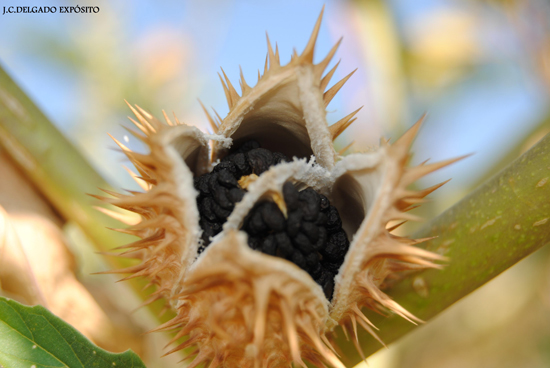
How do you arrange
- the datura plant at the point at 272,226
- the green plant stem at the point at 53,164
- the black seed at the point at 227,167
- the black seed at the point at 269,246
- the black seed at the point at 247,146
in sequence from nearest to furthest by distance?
the datura plant at the point at 272,226 < the black seed at the point at 269,246 < the black seed at the point at 227,167 < the black seed at the point at 247,146 < the green plant stem at the point at 53,164

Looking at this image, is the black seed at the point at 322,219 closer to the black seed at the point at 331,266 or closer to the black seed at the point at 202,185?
the black seed at the point at 331,266

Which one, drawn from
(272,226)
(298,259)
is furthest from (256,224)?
(298,259)

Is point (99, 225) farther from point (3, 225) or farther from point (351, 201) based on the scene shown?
point (351, 201)

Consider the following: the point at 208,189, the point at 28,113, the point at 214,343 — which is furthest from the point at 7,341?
the point at 28,113

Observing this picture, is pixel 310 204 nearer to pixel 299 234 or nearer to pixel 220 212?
pixel 299 234

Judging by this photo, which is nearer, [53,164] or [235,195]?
[235,195]

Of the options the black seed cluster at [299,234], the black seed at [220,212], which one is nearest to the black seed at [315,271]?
the black seed cluster at [299,234]

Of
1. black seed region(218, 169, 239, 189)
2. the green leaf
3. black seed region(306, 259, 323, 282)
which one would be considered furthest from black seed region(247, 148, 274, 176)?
the green leaf
